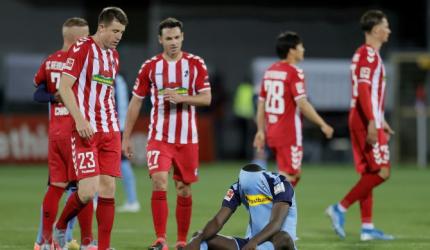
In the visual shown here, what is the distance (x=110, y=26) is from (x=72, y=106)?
2.51ft

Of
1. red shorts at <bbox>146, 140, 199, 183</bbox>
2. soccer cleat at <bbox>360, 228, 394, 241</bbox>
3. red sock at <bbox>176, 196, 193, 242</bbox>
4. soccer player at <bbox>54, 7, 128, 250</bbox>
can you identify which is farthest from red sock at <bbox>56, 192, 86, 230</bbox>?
soccer cleat at <bbox>360, 228, 394, 241</bbox>

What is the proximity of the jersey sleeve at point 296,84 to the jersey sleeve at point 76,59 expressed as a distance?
2.95m

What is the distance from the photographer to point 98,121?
799cm

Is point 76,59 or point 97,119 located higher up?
point 76,59

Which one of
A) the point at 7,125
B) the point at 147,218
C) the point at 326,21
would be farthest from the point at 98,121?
the point at 326,21

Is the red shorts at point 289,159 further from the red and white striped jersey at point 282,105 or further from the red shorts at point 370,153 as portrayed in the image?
the red shorts at point 370,153

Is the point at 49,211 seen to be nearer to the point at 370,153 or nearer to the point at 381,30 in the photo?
the point at 370,153

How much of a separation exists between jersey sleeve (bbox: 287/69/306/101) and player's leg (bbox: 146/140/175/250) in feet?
5.80

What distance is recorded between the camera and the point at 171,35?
29.3 ft

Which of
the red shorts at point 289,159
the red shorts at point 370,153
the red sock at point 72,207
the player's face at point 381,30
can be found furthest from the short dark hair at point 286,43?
the red sock at point 72,207

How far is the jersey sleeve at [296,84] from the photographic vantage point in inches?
404

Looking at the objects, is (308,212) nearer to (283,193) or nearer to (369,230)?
(369,230)

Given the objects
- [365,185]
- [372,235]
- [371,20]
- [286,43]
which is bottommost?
[372,235]

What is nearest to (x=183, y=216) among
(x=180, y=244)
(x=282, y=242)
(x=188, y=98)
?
(x=180, y=244)
